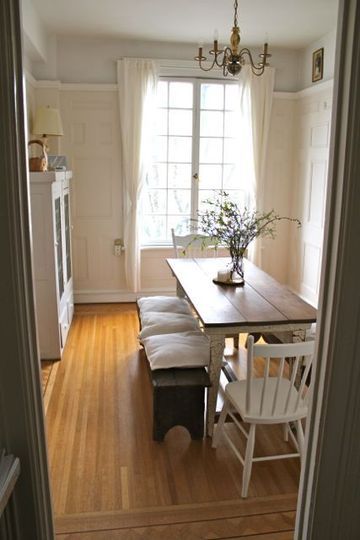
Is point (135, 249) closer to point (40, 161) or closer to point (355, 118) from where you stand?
point (40, 161)

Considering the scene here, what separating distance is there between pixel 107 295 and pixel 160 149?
1772 millimetres

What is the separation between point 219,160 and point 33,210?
2.56m

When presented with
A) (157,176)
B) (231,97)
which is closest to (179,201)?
(157,176)

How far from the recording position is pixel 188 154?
211 inches

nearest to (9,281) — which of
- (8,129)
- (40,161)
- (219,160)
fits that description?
(8,129)

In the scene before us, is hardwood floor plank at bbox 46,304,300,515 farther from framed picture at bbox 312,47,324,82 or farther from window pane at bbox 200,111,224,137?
framed picture at bbox 312,47,324,82

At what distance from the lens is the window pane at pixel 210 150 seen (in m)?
5.37

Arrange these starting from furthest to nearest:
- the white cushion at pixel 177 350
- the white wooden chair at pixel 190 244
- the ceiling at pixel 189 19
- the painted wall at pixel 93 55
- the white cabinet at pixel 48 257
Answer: the painted wall at pixel 93 55, the white wooden chair at pixel 190 244, the ceiling at pixel 189 19, the white cabinet at pixel 48 257, the white cushion at pixel 177 350

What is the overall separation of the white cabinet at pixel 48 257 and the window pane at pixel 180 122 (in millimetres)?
1641

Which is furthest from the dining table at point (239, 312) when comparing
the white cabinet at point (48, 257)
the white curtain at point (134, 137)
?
the white curtain at point (134, 137)

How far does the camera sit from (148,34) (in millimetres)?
4711

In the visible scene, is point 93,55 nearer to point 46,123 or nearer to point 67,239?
point 46,123

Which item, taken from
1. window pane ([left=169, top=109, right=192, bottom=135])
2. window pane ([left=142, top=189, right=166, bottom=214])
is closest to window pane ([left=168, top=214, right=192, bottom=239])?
window pane ([left=142, top=189, right=166, bottom=214])

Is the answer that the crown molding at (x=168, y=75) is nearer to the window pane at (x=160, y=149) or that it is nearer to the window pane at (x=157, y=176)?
the window pane at (x=160, y=149)
